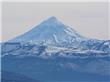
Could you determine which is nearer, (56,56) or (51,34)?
(56,56)

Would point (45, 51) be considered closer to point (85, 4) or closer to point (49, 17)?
point (49, 17)

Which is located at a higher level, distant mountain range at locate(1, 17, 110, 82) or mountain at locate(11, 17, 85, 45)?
mountain at locate(11, 17, 85, 45)

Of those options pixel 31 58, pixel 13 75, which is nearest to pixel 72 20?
pixel 31 58

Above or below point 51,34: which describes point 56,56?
below

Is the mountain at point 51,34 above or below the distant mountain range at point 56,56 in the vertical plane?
above
